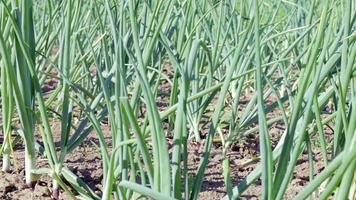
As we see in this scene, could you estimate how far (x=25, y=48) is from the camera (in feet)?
4.29

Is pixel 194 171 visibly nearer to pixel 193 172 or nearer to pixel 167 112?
pixel 193 172

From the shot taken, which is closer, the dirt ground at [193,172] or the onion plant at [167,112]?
the onion plant at [167,112]

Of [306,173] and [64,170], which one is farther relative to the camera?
[306,173]

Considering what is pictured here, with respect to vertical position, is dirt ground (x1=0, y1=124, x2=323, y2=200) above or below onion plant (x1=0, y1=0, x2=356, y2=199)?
below

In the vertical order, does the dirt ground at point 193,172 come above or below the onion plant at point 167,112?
below

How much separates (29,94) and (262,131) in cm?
67

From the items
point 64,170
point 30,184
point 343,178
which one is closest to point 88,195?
point 64,170

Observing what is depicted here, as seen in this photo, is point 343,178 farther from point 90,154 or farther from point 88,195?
point 90,154

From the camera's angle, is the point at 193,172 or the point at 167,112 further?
the point at 193,172

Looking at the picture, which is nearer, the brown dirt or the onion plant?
the onion plant

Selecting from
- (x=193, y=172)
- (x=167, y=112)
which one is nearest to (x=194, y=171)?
(x=193, y=172)

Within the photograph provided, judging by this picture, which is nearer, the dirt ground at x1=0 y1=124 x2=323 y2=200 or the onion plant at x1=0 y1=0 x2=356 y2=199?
the onion plant at x1=0 y1=0 x2=356 y2=199

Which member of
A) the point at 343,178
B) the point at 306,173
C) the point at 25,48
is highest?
the point at 25,48

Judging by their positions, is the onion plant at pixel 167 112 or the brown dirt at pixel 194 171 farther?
the brown dirt at pixel 194 171
